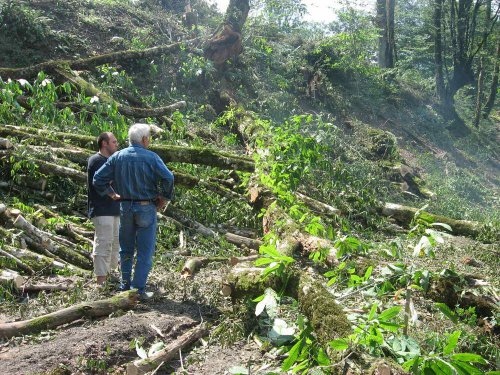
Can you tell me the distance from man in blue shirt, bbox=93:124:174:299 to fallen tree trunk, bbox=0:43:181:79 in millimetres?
6661

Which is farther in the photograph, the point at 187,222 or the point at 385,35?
the point at 385,35

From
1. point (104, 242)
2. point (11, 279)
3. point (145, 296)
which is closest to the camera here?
point (11, 279)

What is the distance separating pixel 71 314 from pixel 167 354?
3.34 feet

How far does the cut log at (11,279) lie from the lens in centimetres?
516

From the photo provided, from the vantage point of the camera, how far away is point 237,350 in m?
4.40

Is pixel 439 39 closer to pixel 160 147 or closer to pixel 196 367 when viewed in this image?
pixel 160 147

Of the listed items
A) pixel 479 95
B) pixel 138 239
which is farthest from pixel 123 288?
pixel 479 95

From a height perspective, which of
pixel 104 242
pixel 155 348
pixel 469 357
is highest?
pixel 469 357

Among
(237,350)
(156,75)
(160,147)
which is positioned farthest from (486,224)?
(156,75)

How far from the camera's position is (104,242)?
5.79m

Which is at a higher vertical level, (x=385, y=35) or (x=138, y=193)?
(x=385, y=35)

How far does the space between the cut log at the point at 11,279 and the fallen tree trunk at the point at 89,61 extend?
688 centimetres

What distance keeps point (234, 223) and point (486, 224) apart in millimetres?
4204

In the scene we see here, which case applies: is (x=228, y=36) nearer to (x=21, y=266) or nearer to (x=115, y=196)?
(x=115, y=196)
